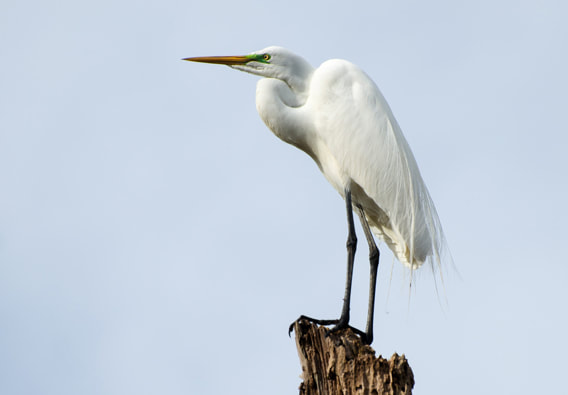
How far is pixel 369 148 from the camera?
5480 millimetres

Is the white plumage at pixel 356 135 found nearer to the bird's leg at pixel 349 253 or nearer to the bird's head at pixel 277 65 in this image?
the bird's head at pixel 277 65

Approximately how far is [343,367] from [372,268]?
1546 mm

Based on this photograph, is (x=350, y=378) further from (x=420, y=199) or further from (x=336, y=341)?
(x=420, y=199)

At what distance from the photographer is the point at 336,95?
5.48m

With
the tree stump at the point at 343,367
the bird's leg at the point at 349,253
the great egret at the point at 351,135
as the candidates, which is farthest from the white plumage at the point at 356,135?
the tree stump at the point at 343,367

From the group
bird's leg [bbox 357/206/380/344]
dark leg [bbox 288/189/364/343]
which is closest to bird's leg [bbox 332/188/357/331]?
dark leg [bbox 288/189/364/343]

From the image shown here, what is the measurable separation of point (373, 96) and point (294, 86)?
611 mm

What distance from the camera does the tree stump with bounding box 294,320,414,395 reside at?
3898 mm

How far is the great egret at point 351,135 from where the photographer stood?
5480 mm

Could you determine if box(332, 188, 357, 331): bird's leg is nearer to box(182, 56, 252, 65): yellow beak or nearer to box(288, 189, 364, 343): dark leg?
box(288, 189, 364, 343): dark leg

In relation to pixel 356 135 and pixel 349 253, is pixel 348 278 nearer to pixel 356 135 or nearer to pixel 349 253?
pixel 349 253

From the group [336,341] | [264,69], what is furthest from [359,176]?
[336,341]

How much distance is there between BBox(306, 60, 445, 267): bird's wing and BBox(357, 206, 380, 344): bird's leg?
213mm

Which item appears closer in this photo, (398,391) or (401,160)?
(398,391)
